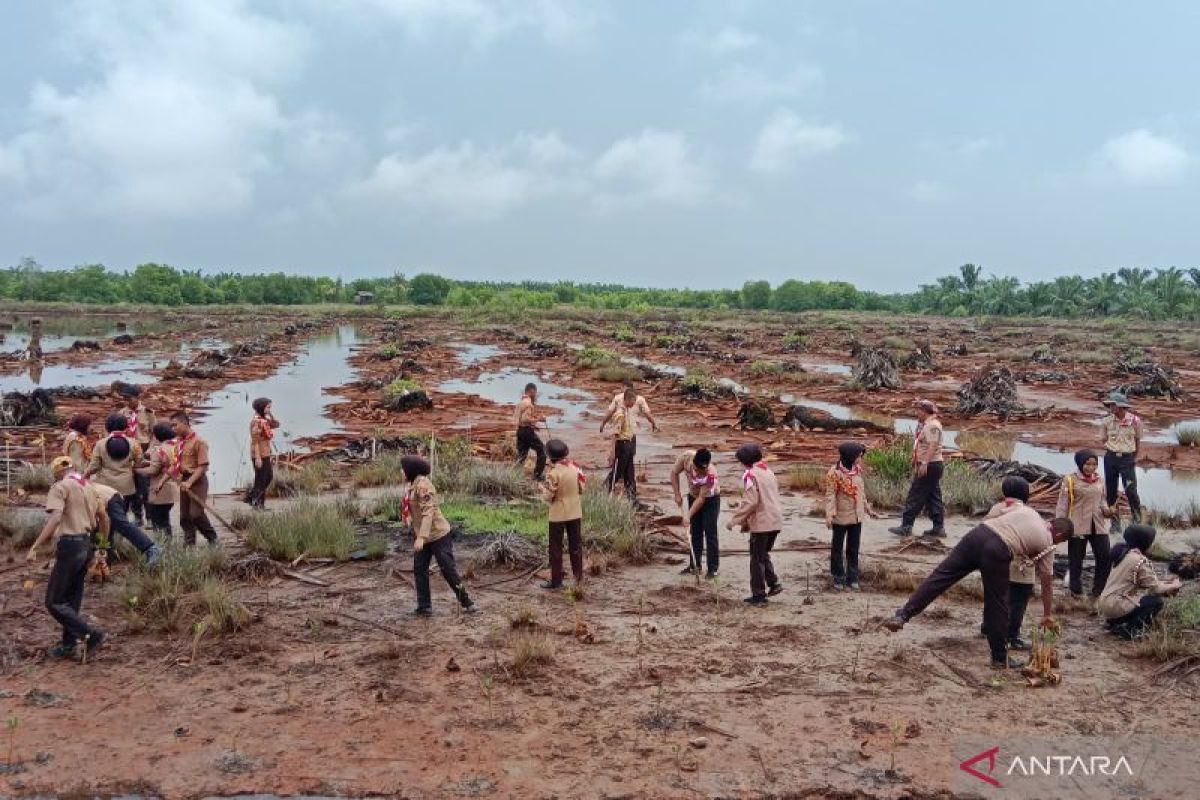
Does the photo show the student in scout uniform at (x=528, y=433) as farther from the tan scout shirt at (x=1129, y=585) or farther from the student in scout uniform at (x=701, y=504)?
the tan scout shirt at (x=1129, y=585)

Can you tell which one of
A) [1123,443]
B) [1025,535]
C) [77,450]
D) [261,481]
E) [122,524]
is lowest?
[261,481]

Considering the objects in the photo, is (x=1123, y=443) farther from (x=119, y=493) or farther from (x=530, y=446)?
(x=119, y=493)

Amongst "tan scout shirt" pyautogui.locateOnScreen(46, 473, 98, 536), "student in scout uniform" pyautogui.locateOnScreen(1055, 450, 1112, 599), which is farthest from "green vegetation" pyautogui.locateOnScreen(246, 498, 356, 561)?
"student in scout uniform" pyautogui.locateOnScreen(1055, 450, 1112, 599)

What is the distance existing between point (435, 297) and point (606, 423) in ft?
387

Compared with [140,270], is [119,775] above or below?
below

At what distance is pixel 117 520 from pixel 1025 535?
24.7 feet

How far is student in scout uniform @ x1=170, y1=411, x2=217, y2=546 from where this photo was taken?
9.84m

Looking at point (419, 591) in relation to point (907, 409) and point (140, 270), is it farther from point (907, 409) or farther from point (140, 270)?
point (140, 270)

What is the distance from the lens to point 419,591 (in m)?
8.42

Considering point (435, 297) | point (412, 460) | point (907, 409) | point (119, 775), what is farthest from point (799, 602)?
point (435, 297)

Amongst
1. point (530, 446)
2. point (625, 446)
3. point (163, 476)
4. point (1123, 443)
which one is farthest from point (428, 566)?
point (1123, 443)

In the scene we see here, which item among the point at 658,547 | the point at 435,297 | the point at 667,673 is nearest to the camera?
the point at 667,673

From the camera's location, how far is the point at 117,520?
8.10 m

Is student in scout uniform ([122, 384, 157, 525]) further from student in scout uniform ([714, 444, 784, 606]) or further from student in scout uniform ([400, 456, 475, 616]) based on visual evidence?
student in scout uniform ([714, 444, 784, 606])
